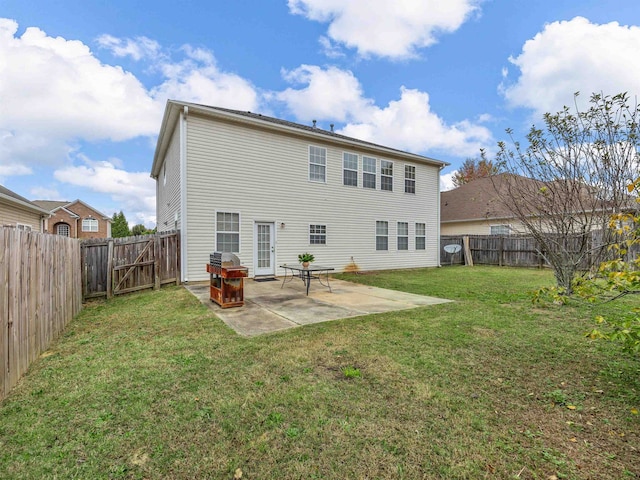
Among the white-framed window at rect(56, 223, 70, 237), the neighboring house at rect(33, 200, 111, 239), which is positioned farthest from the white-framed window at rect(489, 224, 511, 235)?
the white-framed window at rect(56, 223, 70, 237)

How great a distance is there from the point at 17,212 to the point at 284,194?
1216cm

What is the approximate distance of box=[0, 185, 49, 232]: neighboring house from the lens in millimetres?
11766

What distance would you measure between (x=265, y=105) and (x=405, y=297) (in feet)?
43.5

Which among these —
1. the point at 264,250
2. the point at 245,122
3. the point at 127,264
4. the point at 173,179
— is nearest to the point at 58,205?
the point at 173,179

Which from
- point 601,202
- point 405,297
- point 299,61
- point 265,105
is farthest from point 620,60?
point 265,105

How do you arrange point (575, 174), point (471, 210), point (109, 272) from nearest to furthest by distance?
point (575, 174)
point (109, 272)
point (471, 210)

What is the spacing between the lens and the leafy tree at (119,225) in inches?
1347

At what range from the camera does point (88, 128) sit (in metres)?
14.2

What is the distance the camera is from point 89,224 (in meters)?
32.8

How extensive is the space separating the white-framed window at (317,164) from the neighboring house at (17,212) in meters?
10.8

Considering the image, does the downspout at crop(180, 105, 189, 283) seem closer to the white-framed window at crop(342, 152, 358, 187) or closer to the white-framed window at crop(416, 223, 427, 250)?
the white-framed window at crop(342, 152, 358, 187)

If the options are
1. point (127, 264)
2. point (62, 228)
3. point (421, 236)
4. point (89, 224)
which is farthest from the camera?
point (89, 224)

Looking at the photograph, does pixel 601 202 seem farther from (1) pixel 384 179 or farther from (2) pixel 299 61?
(2) pixel 299 61

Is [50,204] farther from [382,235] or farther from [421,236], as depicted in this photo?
[421,236]
